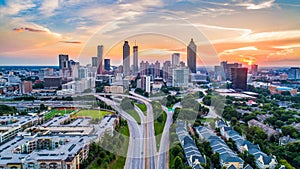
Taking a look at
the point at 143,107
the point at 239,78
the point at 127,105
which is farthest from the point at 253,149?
the point at 239,78

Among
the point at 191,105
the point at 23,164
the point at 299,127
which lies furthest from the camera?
the point at 191,105

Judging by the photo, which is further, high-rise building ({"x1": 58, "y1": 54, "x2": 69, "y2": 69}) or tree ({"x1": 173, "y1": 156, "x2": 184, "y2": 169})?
high-rise building ({"x1": 58, "y1": 54, "x2": 69, "y2": 69})

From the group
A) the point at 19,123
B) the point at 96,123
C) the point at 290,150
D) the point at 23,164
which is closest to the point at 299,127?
the point at 290,150

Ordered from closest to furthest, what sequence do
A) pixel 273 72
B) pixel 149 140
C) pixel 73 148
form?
pixel 73 148, pixel 149 140, pixel 273 72

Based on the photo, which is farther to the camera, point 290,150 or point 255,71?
point 255,71

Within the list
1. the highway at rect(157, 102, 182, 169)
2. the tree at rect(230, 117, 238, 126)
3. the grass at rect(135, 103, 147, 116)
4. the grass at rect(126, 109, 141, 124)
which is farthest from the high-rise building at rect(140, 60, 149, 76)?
the tree at rect(230, 117, 238, 126)

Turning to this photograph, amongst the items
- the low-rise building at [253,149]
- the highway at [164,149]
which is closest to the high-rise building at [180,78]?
the highway at [164,149]

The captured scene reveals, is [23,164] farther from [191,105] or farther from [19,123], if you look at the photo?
[191,105]

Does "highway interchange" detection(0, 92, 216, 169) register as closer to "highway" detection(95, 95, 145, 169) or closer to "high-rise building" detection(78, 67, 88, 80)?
"highway" detection(95, 95, 145, 169)

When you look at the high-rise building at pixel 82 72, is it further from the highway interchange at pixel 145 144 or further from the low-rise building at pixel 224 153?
the low-rise building at pixel 224 153
